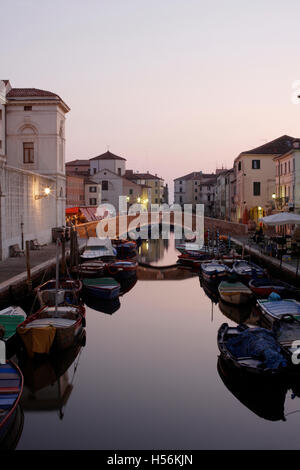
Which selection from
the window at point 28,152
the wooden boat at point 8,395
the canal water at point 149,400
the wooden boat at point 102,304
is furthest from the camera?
the window at point 28,152

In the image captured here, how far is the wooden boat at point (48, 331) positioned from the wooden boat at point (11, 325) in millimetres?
384

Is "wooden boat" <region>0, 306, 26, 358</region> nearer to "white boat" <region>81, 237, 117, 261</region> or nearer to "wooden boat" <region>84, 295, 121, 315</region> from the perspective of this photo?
"wooden boat" <region>84, 295, 121, 315</region>

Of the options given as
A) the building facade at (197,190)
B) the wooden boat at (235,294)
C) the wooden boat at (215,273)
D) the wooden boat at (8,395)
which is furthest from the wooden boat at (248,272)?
the building facade at (197,190)

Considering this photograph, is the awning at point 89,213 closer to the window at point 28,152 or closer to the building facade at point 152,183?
the window at point 28,152

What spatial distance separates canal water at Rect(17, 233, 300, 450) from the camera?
8164mm

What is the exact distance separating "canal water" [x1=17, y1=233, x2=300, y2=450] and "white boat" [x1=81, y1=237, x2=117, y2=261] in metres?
10.7

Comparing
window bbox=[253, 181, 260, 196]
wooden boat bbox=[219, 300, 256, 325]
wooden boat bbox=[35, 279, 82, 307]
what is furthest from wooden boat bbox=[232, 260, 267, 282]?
window bbox=[253, 181, 260, 196]

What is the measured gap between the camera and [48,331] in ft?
38.0

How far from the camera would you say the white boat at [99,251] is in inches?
1009

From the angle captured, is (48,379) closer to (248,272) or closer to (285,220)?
(248,272)

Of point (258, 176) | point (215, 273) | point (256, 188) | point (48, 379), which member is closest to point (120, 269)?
point (215, 273)

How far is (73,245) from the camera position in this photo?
2250 cm

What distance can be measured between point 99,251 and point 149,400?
1713cm
